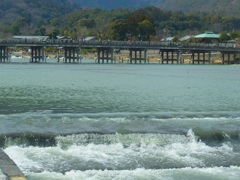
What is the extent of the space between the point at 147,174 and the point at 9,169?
5.02 m

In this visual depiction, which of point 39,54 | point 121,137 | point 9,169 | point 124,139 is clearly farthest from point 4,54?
point 9,169

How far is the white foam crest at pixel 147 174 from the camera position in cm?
1844

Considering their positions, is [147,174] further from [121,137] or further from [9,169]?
[9,169]

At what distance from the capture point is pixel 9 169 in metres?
17.8

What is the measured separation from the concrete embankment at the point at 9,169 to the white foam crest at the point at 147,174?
0.66 metres

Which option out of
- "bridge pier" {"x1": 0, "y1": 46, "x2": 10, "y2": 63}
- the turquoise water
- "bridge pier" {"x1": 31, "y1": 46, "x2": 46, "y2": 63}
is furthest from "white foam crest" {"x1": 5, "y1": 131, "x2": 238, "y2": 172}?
"bridge pier" {"x1": 31, "y1": 46, "x2": 46, "y2": 63}

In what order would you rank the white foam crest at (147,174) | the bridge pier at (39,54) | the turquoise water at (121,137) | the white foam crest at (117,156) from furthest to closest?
the bridge pier at (39,54)
the white foam crest at (117,156)
the turquoise water at (121,137)
the white foam crest at (147,174)

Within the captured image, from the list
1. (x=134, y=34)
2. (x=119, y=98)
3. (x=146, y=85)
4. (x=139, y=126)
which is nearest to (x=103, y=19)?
(x=134, y=34)

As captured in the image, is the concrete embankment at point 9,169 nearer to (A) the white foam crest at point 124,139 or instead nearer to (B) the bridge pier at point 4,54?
(A) the white foam crest at point 124,139

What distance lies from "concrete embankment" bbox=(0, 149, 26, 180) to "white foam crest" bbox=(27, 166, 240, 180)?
0.66 m

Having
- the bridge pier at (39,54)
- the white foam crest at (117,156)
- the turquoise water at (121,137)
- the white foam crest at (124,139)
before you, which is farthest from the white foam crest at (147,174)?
the bridge pier at (39,54)

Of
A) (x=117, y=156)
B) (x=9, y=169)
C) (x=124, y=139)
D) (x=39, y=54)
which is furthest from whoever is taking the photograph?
(x=39, y=54)

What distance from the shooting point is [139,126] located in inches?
1024

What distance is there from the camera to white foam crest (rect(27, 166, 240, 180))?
18438mm
